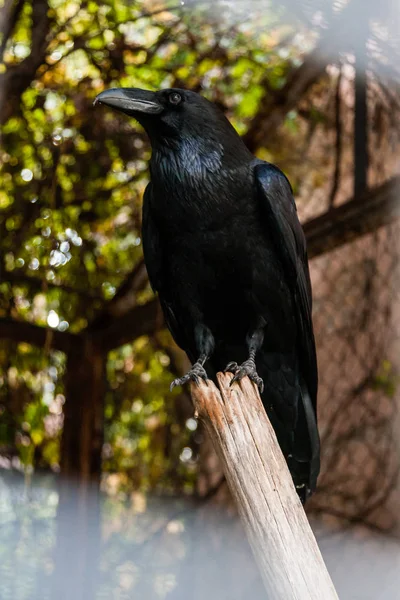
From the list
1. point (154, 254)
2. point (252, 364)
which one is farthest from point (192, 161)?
point (252, 364)

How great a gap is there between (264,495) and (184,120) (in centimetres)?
79

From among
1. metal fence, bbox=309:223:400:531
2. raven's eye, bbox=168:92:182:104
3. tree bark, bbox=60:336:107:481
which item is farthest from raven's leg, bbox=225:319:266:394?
metal fence, bbox=309:223:400:531

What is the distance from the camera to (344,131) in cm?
240

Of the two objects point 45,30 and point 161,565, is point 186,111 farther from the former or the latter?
point 161,565

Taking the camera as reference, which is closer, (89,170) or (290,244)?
(290,244)

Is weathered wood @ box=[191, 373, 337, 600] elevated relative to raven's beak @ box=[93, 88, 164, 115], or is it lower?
lower

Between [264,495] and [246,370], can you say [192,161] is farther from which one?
[264,495]

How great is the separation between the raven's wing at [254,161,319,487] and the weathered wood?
382 mm

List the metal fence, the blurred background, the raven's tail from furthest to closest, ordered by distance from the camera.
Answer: the metal fence → the blurred background → the raven's tail

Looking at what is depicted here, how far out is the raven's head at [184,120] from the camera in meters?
1.46

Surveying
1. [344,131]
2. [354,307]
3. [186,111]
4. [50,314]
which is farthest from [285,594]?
[344,131]

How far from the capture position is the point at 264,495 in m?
1.05

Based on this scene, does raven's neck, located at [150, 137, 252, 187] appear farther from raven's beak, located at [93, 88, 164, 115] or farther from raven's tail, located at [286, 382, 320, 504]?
raven's tail, located at [286, 382, 320, 504]

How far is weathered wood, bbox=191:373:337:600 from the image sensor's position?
991mm
